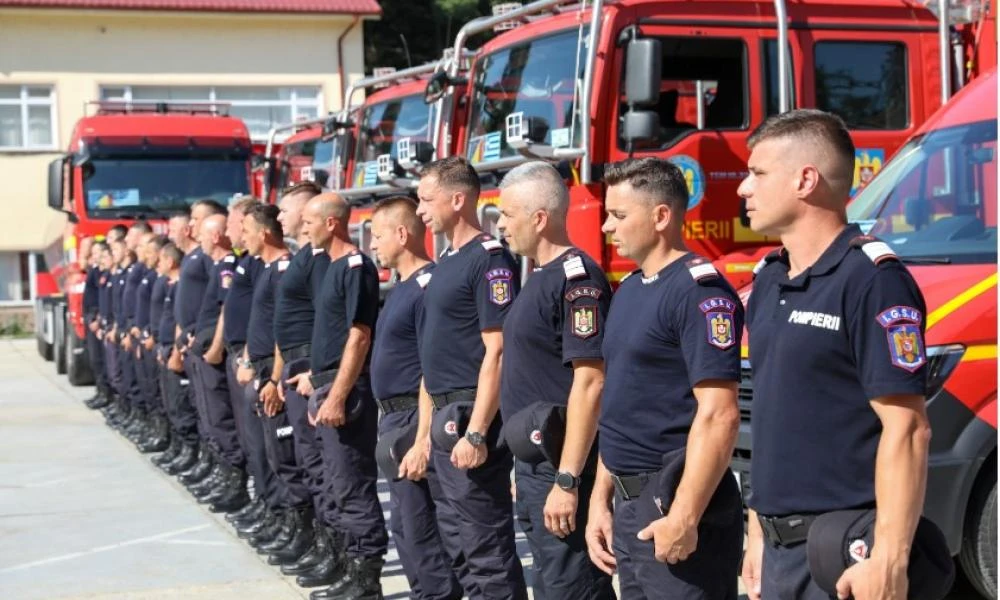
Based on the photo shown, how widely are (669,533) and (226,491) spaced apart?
5929 millimetres

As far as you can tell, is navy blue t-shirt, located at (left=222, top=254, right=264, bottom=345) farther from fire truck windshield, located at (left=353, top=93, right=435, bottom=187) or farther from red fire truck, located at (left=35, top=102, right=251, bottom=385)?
Answer: red fire truck, located at (left=35, top=102, right=251, bottom=385)

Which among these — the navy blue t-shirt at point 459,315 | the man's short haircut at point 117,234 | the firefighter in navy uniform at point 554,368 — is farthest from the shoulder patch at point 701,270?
the man's short haircut at point 117,234

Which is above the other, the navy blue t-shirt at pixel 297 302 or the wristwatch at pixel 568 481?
the navy blue t-shirt at pixel 297 302

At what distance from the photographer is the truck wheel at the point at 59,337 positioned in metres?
18.4

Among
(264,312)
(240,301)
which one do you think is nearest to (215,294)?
(240,301)

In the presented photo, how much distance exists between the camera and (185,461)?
1054 centimetres

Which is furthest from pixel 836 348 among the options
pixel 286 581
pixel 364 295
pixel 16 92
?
pixel 16 92

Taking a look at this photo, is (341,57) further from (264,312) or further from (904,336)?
(904,336)

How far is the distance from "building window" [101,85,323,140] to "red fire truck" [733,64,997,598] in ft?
81.7

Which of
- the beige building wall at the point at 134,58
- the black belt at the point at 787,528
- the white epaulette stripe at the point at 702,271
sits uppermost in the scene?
the beige building wall at the point at 134,58

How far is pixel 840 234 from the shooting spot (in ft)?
10.5

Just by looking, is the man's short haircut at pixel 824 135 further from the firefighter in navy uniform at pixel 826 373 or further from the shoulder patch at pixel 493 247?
the shoulder patch at pixel 493 247

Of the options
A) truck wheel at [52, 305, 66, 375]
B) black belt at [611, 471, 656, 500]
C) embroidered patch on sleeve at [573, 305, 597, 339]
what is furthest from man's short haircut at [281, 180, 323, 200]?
truck wheel at [52, 305, 66, 375]

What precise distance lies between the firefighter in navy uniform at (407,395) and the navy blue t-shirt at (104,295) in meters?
8.04
